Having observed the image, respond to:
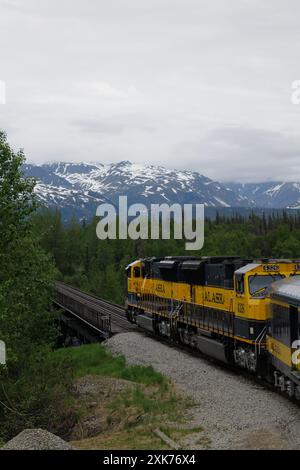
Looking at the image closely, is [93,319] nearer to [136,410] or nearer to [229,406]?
[136,410]

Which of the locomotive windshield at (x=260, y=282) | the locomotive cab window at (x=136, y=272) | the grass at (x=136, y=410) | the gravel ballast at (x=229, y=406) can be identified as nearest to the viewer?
the gravel ballast at (x=229, y=406)

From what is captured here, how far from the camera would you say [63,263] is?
144 meters

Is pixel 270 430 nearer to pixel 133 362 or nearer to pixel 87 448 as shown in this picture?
pixel 87 448

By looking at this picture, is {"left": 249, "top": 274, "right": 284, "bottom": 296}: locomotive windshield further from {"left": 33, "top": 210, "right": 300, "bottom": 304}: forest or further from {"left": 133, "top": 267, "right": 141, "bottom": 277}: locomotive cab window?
{"left": 33, "top": 210, "right": 300, "bottom": 304}: forest

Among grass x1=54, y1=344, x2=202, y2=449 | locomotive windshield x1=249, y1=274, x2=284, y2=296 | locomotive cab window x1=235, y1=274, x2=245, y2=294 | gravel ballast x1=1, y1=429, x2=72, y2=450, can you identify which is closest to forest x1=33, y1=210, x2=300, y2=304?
grass x1=54, y1=344, x2=202, y2=449

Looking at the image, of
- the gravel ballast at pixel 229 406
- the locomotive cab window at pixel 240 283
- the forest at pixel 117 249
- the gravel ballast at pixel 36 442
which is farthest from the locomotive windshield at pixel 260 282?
the forest at pixel 117 249

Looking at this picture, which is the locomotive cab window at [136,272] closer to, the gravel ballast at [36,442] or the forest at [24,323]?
the forest at [24,323]

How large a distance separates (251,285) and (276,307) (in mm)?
3199

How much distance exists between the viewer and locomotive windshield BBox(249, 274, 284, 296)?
24.6 m

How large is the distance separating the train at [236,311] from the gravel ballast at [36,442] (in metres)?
7.00

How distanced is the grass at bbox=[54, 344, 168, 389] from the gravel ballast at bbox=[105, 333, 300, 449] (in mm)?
708

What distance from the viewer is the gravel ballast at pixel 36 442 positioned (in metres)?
16.0

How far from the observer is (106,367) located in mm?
31656
